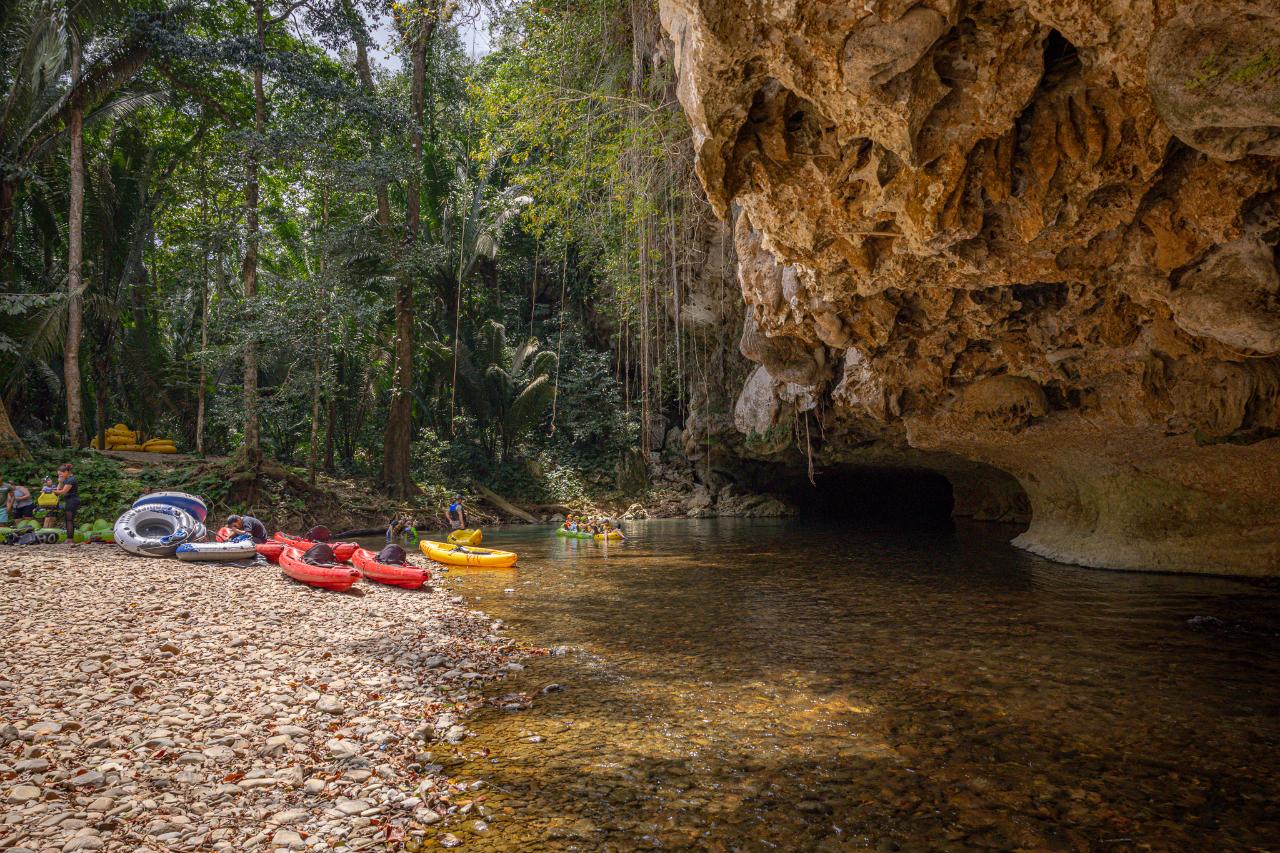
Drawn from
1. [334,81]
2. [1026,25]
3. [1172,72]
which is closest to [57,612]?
[1026,25]

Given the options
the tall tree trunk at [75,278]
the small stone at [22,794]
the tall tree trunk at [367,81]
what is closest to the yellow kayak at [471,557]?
the small stone at [22,794]

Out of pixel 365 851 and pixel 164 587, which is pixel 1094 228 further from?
pixel 164 587

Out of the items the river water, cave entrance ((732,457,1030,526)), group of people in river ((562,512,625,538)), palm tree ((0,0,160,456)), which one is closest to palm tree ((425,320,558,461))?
group of people in river ((562,512,625,538))

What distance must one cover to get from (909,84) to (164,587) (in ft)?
29.8

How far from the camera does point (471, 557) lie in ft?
38.9

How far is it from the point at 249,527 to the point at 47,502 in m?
3.83

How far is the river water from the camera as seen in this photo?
3.26 meters

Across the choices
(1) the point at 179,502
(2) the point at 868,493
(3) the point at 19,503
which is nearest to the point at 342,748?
(1) the point at 179,502

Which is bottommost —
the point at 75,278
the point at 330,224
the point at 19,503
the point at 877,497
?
the point at 877,497

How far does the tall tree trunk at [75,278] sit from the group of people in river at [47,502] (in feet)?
14.4

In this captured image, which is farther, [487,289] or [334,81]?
[487,289]

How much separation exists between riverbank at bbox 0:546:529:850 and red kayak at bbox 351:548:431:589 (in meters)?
2.02

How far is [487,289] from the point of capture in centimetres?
2661

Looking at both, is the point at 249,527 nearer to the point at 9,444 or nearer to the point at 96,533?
the point at 96,533
